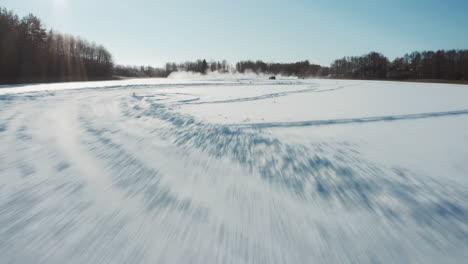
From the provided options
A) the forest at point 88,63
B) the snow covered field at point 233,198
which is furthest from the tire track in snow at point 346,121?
the forest at point 88,63

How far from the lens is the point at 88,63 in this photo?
211 ft

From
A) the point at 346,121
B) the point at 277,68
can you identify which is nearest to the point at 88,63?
the point at 346,121

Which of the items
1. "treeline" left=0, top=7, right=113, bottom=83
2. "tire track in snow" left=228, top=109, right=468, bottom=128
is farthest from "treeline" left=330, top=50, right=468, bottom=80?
"treeline" left=0, top=7, right=113, bottom=83

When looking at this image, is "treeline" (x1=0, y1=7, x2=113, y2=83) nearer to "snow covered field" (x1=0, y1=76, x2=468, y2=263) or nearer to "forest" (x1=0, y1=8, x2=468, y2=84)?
"forest" (x1=0, y1=8, x2=468, y2=84)

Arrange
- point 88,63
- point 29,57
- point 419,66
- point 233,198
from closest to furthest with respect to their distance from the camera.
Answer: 1. point 233,198
2. point 29,57
3. point 88,63
4. point 419,66

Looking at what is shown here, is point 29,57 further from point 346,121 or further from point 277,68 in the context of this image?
point 277,68

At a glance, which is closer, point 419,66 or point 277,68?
point 419,66

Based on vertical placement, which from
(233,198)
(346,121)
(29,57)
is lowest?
(233,198)

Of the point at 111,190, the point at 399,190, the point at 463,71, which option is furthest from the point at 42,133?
the point at 463,71

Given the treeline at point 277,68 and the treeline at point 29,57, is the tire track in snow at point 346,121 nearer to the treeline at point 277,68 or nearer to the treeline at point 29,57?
the treeline at point 29,57

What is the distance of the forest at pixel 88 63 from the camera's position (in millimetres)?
39312

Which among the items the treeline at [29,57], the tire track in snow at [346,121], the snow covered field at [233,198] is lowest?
the snow covered field at [233,198]

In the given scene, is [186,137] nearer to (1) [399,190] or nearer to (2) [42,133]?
(2) [42,133]

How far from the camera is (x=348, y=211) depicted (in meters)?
2.09
